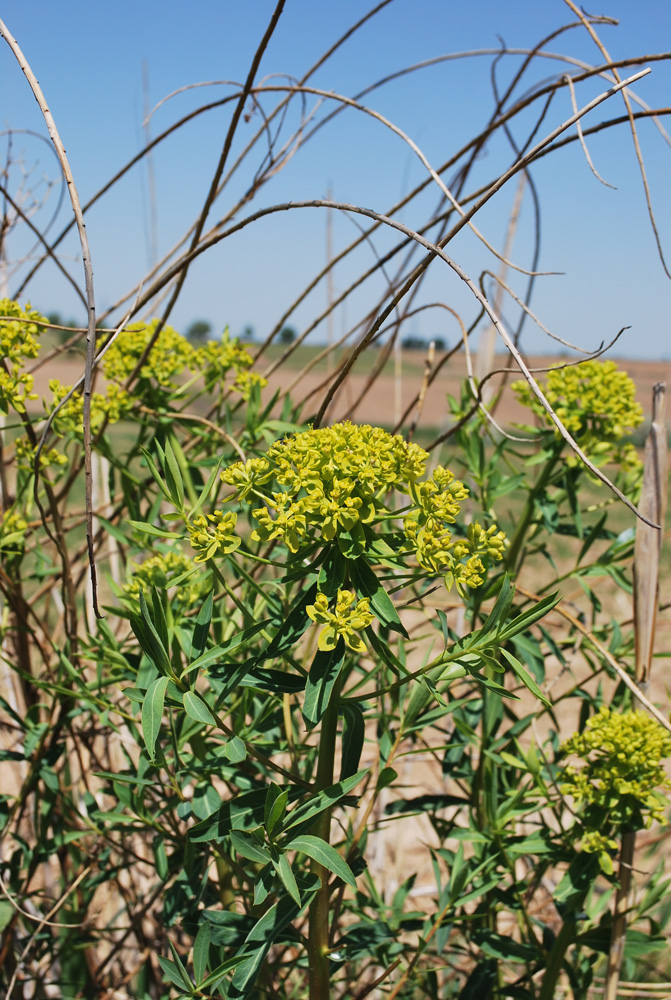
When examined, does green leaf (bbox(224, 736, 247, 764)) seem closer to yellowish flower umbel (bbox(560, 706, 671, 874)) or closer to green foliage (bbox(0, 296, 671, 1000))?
green foliage (bbox(0, 296, 671, 1000))

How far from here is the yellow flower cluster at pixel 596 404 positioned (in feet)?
4.05

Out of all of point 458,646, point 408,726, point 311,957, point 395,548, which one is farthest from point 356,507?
point 311,957

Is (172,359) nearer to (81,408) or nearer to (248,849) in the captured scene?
(81,408)

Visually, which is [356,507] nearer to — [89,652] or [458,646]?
[458,646]

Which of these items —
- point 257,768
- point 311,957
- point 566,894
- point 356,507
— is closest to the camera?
point 356,507

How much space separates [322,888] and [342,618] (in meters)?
0.36

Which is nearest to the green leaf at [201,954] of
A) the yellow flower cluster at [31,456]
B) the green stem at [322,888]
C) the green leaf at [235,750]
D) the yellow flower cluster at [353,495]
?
the green stem at [322,888]

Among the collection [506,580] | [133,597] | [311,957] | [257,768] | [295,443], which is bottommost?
[311,957]

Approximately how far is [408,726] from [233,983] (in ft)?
1.15

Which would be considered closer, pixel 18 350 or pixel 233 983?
pixel 233 983

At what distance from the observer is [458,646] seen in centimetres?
80

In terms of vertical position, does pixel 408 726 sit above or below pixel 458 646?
below

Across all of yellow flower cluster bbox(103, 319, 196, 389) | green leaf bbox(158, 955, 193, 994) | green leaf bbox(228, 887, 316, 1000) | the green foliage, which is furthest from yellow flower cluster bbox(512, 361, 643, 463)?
green leaf bbox(158, 955, 193, 994)

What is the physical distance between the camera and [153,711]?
73cm
